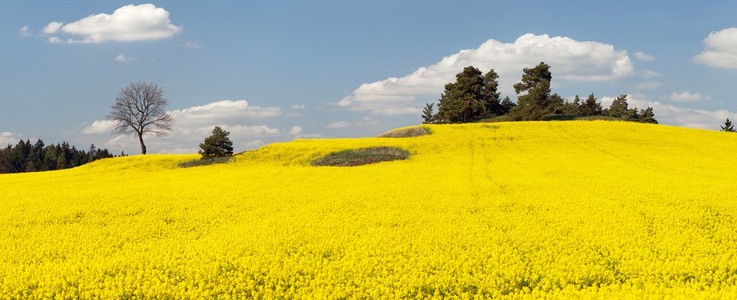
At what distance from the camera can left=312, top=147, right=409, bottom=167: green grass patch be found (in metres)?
35.8

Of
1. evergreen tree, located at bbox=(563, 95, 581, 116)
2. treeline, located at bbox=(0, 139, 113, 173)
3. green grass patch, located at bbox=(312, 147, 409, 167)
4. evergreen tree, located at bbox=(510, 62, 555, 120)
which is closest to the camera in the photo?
green grass patch, located at bbox=(312, 147, 409, 167)

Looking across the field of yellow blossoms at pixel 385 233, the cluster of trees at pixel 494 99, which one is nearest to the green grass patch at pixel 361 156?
the field of yellow blossoms at pixel 385 233

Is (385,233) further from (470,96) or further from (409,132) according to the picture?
(470,96)

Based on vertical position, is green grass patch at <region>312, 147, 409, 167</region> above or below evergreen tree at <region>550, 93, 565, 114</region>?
below

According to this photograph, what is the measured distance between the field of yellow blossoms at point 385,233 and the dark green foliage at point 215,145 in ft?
22.4

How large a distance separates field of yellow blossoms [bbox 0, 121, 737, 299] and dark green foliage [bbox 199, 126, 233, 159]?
22.4ft

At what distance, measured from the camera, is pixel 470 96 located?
78312 mm

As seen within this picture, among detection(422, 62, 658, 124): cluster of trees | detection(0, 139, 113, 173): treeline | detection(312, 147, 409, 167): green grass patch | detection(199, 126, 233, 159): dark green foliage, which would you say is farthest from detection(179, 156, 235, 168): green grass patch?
detection(0, 139, 113, 173): treeline

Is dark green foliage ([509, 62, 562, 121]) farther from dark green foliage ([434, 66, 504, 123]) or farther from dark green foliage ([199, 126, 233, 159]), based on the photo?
dark green foliage ([199, 126, 233, 159])

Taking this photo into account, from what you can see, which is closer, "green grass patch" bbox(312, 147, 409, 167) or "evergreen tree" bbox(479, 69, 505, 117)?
"green grass patch" bbox(312, 147, 409, 167)

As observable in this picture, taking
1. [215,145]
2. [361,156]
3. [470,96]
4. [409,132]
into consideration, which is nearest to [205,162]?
[215,145]

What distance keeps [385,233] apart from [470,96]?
64.7m

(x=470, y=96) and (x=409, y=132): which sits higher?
(x=470, y=96)

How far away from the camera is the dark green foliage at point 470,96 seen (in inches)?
3066
